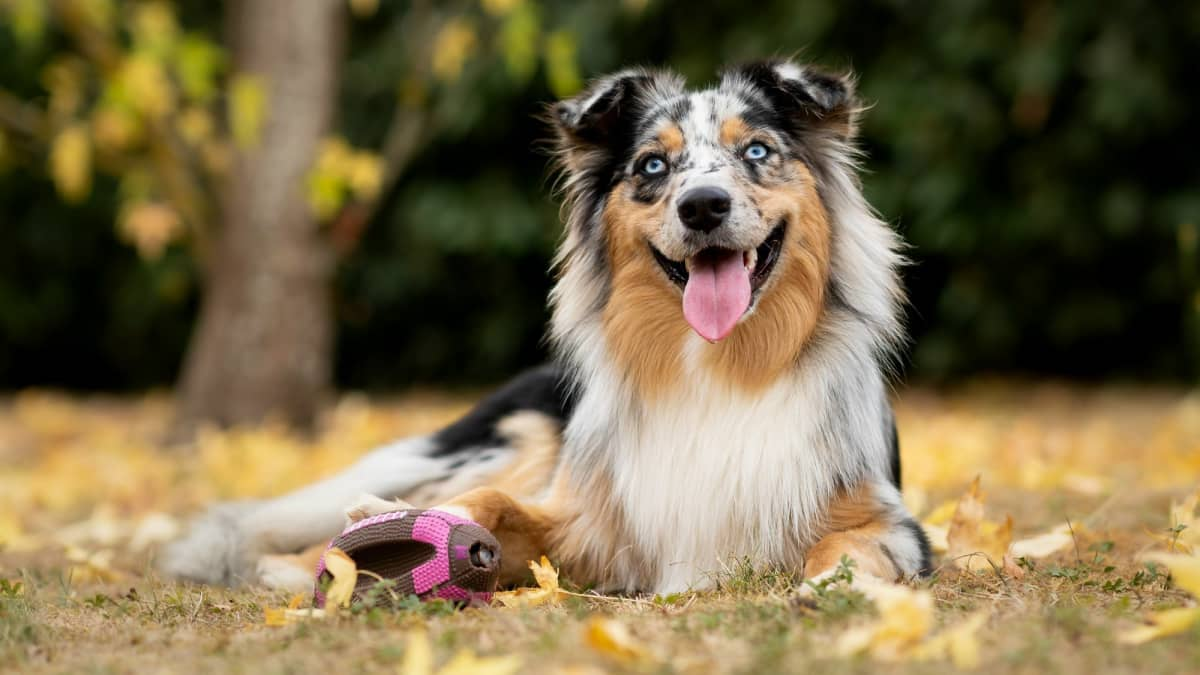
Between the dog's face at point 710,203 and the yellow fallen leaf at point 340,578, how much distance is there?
3.57 feet

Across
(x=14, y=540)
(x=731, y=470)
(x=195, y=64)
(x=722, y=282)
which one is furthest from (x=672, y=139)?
(x=195, y=64)

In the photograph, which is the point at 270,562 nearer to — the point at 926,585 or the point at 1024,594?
the point at 926,585

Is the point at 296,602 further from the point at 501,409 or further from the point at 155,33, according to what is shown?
the point at 155,33

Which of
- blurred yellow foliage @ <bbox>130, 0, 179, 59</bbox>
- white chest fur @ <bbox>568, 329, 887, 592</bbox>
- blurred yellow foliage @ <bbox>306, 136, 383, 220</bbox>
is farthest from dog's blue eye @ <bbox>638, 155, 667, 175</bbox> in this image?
blurred yellow foliage @ <bbox>130, 0, 179, 59</bbox>

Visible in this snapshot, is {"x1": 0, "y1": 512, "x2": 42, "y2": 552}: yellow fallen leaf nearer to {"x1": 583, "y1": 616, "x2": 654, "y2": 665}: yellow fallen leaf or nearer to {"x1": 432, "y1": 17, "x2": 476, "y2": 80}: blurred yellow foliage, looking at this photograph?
{"x1": 583, "y1": 616, "x2": 654, "y2": 665}: yellow fallen leaf

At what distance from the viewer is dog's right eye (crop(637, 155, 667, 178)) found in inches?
141

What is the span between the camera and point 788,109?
12.2 ft

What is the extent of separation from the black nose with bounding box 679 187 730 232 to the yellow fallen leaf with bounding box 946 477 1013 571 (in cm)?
109

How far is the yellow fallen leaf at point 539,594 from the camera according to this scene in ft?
9.73

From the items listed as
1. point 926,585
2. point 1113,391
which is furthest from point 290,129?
point 1113,391

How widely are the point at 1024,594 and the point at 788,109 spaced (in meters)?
1.60

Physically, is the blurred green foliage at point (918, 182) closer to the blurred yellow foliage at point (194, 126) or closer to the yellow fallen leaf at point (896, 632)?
the blurred yellow foliage at point (194, 126)

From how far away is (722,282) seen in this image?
3.36 m

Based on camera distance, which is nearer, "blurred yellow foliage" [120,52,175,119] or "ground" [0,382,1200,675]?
"ground" [0,382,1200,675]
